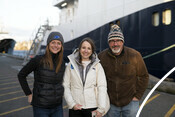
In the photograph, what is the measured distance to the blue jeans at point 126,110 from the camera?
2019 mm

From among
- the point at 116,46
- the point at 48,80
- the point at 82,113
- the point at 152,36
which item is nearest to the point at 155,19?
the point at 152,36

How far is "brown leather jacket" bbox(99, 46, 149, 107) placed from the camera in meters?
2.01

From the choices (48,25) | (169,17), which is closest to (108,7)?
(169,17)

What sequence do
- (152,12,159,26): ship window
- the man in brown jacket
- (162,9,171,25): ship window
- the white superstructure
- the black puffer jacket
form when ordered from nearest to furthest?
the black puffer jacket, the man in brown jacket, (162,9,171,25): ship window, (152,12,159,26): ship window, the white superstructure

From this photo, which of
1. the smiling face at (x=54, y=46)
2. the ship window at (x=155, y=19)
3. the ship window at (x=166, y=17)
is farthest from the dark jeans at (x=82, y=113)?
the ship window at (x=155, y=19)

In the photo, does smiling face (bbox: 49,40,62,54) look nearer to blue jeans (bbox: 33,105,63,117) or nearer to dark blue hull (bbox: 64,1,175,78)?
blue jeans (bbox: 33,105,63,117)

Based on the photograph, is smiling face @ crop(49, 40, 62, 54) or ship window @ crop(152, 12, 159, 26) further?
ship window @ crop(152, 12, 159, 26)

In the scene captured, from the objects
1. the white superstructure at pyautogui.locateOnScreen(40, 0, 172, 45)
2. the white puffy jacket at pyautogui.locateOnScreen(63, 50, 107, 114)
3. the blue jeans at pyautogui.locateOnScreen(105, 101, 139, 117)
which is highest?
the white superstructure at pyautogui.locateOnScreen(40, 0, 172, 45)

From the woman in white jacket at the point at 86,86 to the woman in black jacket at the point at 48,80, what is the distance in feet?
0.45

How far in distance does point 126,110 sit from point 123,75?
1.67 feet

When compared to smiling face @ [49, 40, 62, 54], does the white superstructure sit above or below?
above

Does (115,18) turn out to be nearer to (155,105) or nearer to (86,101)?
(155,105)

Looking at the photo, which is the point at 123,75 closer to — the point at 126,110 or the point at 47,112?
the point at 126,110

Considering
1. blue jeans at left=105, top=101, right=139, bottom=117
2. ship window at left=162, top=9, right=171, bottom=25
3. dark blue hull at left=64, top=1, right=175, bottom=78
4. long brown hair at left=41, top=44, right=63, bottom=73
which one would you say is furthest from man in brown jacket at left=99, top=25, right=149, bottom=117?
ship window at left=162, top=9, right=171, bottom=25
